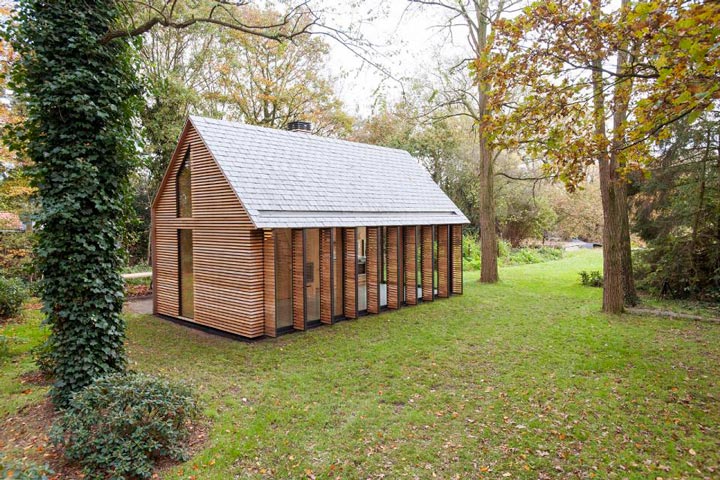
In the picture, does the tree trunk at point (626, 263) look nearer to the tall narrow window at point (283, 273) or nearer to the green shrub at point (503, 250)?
the tall narrow window at point (283, 273)

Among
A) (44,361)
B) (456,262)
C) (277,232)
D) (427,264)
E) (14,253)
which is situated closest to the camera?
(44,361)

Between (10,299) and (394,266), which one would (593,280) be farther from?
(10,299)

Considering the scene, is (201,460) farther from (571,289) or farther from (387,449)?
(571,289)

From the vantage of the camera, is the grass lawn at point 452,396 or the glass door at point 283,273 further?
the glass door at point 283,273

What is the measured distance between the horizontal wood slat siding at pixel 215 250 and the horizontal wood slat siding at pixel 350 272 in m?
2.26

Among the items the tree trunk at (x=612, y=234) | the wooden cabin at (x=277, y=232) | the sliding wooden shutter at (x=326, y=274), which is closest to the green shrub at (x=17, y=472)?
the wooden cabin at (x=277, y=232)

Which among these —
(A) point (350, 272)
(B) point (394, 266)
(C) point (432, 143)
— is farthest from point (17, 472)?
(C) point (432, 143)

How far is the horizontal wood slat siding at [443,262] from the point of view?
491 inches

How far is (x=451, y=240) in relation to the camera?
12633mm

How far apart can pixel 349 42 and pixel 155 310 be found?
854 centimetres

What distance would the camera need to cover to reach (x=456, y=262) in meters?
12.8

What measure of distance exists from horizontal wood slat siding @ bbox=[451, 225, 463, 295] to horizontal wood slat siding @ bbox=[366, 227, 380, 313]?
11.0 feet

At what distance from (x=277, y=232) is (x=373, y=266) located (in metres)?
2.67

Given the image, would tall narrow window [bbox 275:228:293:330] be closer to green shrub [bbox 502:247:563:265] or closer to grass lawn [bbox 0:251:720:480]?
grass lawn [bbox 0:251:720:480]
